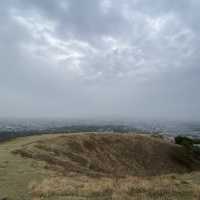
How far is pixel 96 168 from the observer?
2761cm

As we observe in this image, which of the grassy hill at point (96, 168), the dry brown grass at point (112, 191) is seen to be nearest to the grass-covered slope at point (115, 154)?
the grassy hill at point (96, 168)

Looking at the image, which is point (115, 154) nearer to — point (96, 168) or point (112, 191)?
point (96, 168)

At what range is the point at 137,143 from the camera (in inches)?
1678

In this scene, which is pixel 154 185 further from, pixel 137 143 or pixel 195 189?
pixel 137 143

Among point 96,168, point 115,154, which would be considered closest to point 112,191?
point 96,168

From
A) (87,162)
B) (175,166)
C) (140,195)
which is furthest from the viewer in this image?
(175,166)

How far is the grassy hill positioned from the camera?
11586 mm

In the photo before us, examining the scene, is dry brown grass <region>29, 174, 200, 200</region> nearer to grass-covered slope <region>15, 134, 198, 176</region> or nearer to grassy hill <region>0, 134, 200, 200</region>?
grassy hill <region>0, 134, 200, 200</region>

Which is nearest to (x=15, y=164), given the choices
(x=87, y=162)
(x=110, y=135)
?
(x=87, y=162)

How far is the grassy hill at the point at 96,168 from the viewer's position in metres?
11.6

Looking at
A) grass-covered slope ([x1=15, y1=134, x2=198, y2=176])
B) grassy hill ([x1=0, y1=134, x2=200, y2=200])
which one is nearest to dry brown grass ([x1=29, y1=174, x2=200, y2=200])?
grassy hill ([x1=0, y1=134, x2=200, y2=200])

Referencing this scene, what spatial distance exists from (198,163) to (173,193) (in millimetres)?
32964

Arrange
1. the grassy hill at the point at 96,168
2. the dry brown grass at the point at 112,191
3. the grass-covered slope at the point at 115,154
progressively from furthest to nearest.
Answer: the grass-covered slope at the point at 115,154 < the grassy hill at the point at 96,168 < the dry brown grass at the point at 112,191

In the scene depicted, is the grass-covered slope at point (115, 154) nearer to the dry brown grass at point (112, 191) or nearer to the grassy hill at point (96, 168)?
the grassy hill at point (96, 168)
